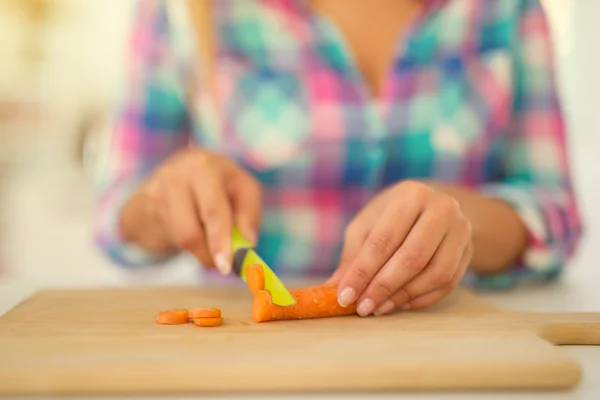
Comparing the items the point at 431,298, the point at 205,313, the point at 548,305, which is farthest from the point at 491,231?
the point at 205,313

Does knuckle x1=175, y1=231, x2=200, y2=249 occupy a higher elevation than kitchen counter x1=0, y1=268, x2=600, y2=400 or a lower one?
higher

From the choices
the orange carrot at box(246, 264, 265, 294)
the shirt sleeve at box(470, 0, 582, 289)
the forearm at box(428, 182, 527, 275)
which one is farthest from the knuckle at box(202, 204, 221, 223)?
the shirt sleeve at box(470, 0, 582, 289)

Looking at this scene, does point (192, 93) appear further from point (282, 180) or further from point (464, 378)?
point (464, 378)

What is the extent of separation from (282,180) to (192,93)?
0.25 meters

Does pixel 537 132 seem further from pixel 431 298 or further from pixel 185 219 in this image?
pixel 185 219

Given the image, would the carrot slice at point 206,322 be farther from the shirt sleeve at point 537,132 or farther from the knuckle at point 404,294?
the shirt sleeve at point 537,132

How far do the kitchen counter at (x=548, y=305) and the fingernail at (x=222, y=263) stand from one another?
295mm

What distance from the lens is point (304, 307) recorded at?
81 centimetres

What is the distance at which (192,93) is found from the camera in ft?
4.34

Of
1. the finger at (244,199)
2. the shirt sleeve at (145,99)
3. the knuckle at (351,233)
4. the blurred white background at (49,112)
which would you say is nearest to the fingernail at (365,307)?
the knuckle at (351,233)

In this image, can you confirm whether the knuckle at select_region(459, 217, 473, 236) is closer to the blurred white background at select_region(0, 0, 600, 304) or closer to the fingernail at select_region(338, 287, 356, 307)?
the fingernail at select_region(338, 287, 356, 307)

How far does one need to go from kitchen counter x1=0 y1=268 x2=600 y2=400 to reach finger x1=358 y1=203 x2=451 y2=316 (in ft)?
0.61

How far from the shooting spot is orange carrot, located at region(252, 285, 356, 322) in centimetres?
79

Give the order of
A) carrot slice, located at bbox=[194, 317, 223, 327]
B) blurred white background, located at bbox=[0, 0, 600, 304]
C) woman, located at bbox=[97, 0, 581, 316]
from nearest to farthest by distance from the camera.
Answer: carrot slice, located at bbox=[194, 317, 223, 327] → woman, located at bbox=[97, 0, 581, 316] → blurred white background, located at bbox=[0, 0, 600, 304]
